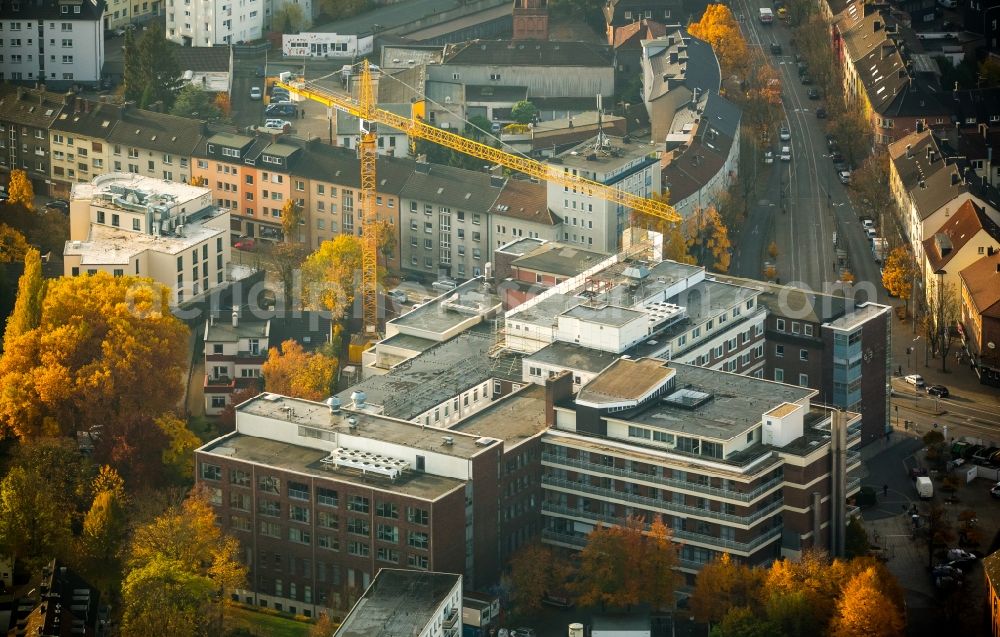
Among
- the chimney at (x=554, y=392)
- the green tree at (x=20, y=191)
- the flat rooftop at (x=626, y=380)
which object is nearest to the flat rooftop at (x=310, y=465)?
the chimney at (x=554, y=392)

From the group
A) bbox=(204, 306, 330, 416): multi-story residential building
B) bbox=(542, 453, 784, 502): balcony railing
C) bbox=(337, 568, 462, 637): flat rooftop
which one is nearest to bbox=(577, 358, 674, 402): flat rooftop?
bbox=(542, 453, 784, 502): balcony railing

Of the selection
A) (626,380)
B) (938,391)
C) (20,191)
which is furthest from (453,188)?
(626,380)

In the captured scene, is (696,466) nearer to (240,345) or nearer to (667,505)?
(667,505)

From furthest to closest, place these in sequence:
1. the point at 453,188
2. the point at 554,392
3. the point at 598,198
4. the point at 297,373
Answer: the point at 453,188 → the point at 598,198 → the point at 297,373 → the point at 554,392

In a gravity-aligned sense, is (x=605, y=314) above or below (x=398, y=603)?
above

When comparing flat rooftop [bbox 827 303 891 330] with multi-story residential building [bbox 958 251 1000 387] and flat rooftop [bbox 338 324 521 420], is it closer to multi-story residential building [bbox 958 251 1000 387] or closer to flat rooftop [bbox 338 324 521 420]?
multi-story residential building [bbox 958 251 1000 387]

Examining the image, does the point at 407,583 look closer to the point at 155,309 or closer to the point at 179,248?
the point at 155,309
